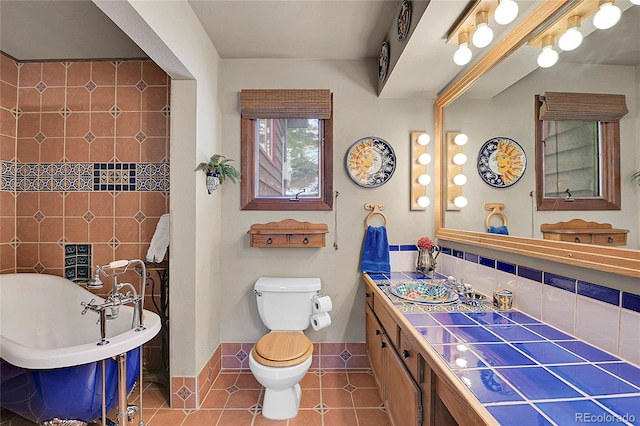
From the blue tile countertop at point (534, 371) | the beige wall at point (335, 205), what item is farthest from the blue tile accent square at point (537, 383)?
the beige wall at point (335, 205)

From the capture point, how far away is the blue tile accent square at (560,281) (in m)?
1.15

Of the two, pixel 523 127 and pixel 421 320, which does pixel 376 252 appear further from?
pixel 523 127

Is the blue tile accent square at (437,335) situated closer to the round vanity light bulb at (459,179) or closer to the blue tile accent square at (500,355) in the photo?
the blue tile accent square at (500,355)

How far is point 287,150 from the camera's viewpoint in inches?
97.4

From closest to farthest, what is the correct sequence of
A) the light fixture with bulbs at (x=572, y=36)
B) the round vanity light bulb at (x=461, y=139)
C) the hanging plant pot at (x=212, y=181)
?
the light fixture with bulbs at (x=572, y=36), the round vanity light bulb at (x=461, y=139), the hanging plant pot at (x=212, y=181)

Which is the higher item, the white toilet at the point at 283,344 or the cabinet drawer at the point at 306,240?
the cabinet drawer at the point at 306,240

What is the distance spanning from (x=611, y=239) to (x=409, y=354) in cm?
83

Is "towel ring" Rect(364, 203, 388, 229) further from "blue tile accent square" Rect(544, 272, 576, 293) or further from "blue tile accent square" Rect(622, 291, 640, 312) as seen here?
"blue tile accent square" Rect(622, 291, 640, 312)

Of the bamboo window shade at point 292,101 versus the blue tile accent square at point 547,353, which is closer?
the blue tile accent square at point 547,353

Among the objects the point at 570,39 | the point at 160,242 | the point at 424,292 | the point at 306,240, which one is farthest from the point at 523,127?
the point at 160,242

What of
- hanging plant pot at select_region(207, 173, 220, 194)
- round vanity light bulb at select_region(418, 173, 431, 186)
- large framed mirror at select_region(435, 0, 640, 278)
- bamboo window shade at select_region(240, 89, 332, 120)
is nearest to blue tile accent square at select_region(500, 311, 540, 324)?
large framed mirror at select_region(435, 0, 640, 278)

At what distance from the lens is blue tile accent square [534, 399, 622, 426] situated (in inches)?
26.7

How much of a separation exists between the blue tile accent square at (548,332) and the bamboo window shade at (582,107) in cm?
80

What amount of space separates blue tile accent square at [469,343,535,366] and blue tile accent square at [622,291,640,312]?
0.35 m
